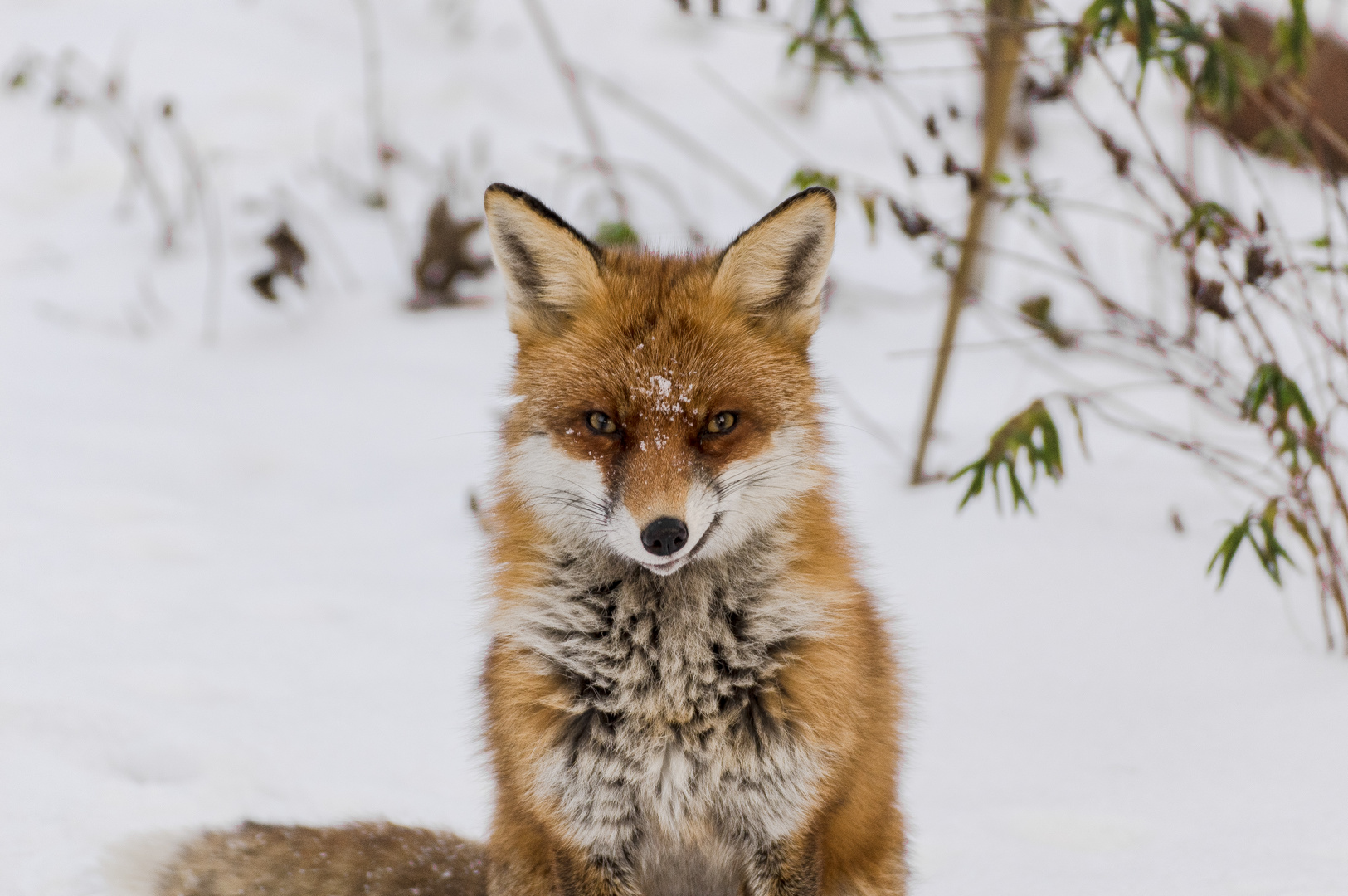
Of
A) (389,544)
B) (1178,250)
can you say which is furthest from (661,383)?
(389,544)

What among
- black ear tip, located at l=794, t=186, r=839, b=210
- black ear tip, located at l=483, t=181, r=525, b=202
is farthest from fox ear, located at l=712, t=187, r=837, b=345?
black ear tip, located at l=483, t=181, r=525, b=202

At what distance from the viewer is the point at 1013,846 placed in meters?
3.15

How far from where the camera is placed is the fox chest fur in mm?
2361

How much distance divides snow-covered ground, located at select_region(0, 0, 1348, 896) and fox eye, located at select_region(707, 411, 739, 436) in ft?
1.43

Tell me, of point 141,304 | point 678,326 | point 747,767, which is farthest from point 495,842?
point 141,304

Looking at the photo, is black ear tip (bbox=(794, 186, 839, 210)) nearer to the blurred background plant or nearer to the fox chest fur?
the fox chest fur

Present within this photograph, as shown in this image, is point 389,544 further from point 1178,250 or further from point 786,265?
point 1178,250

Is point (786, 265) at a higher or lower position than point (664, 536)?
higher

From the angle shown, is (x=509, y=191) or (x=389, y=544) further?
(x=389, y=544)

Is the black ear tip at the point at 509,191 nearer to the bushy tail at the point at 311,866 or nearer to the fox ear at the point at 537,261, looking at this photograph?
the fox ear at the point at 537,261

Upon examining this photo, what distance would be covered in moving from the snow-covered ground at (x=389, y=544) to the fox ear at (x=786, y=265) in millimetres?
364

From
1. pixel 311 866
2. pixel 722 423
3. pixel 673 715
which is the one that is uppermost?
pixel 722 423

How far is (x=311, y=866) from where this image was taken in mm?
2852

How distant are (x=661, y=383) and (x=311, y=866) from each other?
1.51 metres
